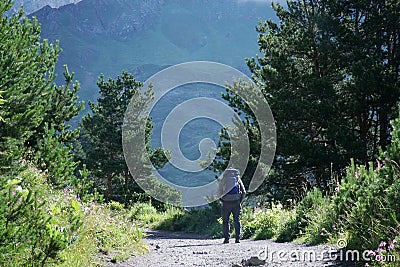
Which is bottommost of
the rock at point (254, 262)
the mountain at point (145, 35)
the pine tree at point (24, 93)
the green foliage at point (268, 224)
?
the rock at point (254, 262)

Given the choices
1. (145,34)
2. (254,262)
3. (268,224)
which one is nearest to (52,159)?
(254,262)

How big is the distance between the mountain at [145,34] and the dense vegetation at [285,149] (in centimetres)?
14356

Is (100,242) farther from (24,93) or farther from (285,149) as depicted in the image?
(285,149)

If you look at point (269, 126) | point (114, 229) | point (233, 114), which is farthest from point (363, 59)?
point (114, 229)

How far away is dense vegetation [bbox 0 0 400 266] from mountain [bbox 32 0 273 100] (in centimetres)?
14356

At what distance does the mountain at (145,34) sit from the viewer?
169 meters

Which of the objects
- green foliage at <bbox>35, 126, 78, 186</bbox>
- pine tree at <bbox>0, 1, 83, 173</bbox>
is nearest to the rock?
pine tree at <bbox>0, 1, 83, 173</bbox>

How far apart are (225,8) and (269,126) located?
18534cm

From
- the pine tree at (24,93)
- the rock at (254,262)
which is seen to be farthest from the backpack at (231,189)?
the rock at (254,262)

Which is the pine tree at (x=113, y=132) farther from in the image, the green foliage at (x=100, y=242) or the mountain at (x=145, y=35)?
the mountain at (x=145, y=35)

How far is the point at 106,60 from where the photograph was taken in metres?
172

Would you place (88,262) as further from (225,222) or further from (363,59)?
(363,59)

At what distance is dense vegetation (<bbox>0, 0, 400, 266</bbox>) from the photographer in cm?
499

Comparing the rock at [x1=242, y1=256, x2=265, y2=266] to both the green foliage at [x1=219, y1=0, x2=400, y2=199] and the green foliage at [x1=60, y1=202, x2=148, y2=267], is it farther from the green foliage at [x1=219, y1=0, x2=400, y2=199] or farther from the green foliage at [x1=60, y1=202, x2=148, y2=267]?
the green foliage at [x1=219, y1=0, x2=400, y2=199]
